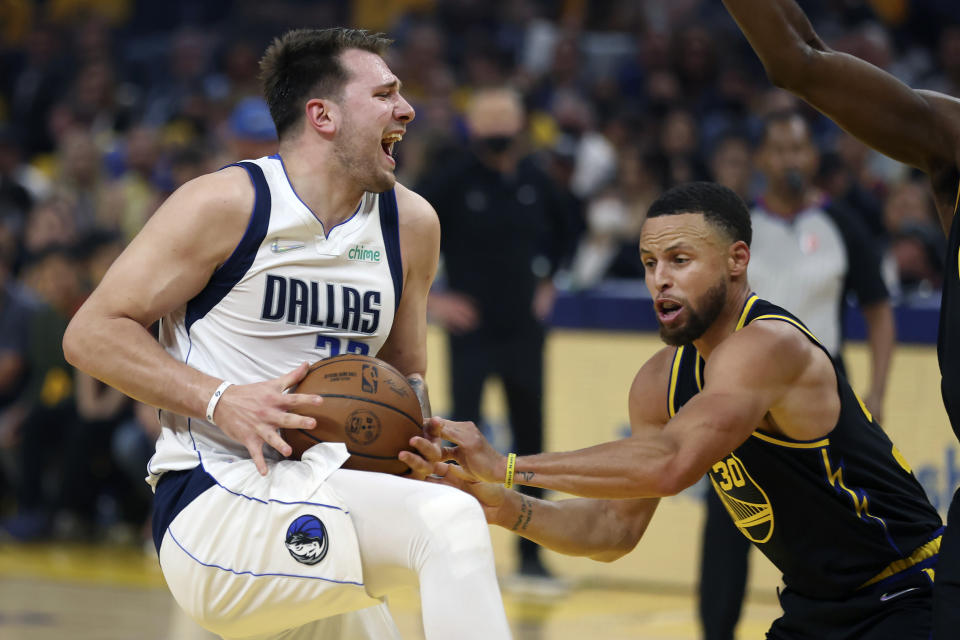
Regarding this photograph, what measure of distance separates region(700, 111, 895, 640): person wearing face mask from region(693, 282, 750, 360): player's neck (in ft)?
6.52

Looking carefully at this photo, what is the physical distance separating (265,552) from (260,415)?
361mm

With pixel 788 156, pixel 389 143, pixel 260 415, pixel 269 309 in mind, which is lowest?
pixel 260 415

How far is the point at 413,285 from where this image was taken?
4.08m

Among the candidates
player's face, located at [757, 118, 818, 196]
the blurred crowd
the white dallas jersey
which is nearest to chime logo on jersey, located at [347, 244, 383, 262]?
the white dallas jersey

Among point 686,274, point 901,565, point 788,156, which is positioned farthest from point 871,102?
point 788,156

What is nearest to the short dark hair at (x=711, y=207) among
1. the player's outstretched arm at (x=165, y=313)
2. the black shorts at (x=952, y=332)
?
the black shorts at (x=952, y=332)

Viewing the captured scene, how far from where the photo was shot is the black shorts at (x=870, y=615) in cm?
347

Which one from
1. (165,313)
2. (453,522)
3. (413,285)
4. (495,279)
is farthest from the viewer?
(495,279)

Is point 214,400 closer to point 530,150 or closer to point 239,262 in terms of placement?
Result: point 239,262

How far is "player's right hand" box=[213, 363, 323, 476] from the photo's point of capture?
338cm

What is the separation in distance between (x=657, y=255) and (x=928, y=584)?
1.17m

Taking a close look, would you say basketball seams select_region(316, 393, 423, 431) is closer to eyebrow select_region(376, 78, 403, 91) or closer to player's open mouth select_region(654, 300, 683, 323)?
player's open mouth select_region(654, 300, 683, 323)

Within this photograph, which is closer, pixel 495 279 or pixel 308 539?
pixel 308 539

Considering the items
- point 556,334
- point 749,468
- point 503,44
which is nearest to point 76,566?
point 556,334
